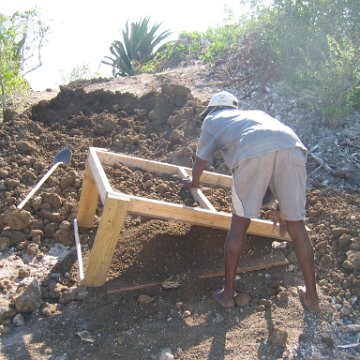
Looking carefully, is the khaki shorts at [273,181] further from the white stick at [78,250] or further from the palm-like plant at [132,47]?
the palm-like plant at [132,47]

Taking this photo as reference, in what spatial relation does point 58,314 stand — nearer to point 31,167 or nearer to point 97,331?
point 97,331

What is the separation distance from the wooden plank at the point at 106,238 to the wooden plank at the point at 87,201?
2.69 ft

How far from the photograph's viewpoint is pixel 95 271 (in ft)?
10.8

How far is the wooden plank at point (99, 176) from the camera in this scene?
320 centimetres

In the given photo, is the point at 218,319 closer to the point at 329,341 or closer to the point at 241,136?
the point at 329,341

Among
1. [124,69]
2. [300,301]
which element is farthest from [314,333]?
[124,69]

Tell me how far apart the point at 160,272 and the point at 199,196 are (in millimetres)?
638

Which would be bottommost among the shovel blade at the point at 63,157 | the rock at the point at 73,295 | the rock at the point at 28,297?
the rock at the point at 73,295

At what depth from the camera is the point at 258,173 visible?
2959mm

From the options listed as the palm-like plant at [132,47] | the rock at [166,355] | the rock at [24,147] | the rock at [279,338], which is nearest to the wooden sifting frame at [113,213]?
the rock at [166,355]

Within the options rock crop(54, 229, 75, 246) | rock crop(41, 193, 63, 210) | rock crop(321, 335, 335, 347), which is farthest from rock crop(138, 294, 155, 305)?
rock crop(41, 193, 63, 210)

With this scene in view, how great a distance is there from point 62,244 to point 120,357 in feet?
4.64

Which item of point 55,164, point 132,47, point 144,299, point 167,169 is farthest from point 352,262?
point 132,47

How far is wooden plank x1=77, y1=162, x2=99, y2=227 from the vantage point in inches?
155
